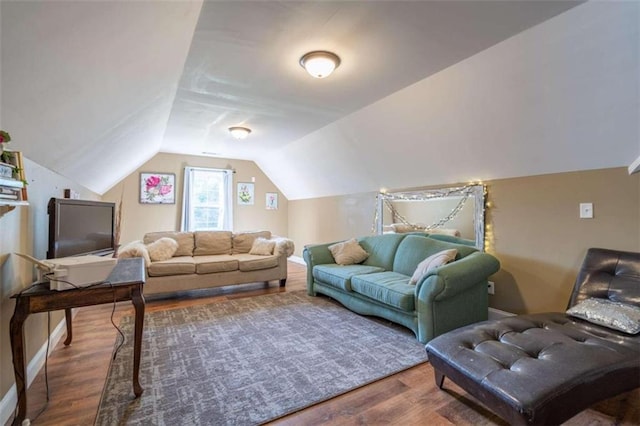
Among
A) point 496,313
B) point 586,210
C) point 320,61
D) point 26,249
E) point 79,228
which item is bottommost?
point 496,313

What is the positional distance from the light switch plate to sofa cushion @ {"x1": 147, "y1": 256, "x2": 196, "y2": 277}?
430 centimetres

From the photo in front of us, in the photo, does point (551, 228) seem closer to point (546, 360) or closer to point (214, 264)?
point (546, 360)

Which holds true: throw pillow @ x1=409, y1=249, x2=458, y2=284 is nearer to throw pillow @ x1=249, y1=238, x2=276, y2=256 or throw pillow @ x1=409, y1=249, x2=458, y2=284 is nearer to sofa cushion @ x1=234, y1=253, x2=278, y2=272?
sofa cushion @ x1=234, y1=253, x2=278, y2=272

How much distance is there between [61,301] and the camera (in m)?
1.65

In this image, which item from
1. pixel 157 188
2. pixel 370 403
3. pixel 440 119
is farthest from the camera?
pixel 157 188

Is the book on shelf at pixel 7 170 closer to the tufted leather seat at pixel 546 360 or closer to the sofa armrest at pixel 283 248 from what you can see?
the tufted leather seat at pixel 546 360

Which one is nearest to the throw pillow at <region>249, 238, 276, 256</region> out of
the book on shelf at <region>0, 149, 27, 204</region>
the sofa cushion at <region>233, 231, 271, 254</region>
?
the sofa cushion at <region>233, 231, 271, 254</region>

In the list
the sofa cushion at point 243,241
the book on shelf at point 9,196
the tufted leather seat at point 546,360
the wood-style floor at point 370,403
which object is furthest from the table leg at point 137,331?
the sofa cushion at point 243,241

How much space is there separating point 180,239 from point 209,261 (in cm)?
75

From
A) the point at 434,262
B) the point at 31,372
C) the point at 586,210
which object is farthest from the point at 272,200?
the point at 586,210

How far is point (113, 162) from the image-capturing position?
3965 millimetres

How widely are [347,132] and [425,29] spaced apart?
7.07 feet

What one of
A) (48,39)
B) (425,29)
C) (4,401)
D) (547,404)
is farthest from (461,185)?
(4,401)

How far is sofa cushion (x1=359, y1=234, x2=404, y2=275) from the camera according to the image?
3.82 meters
